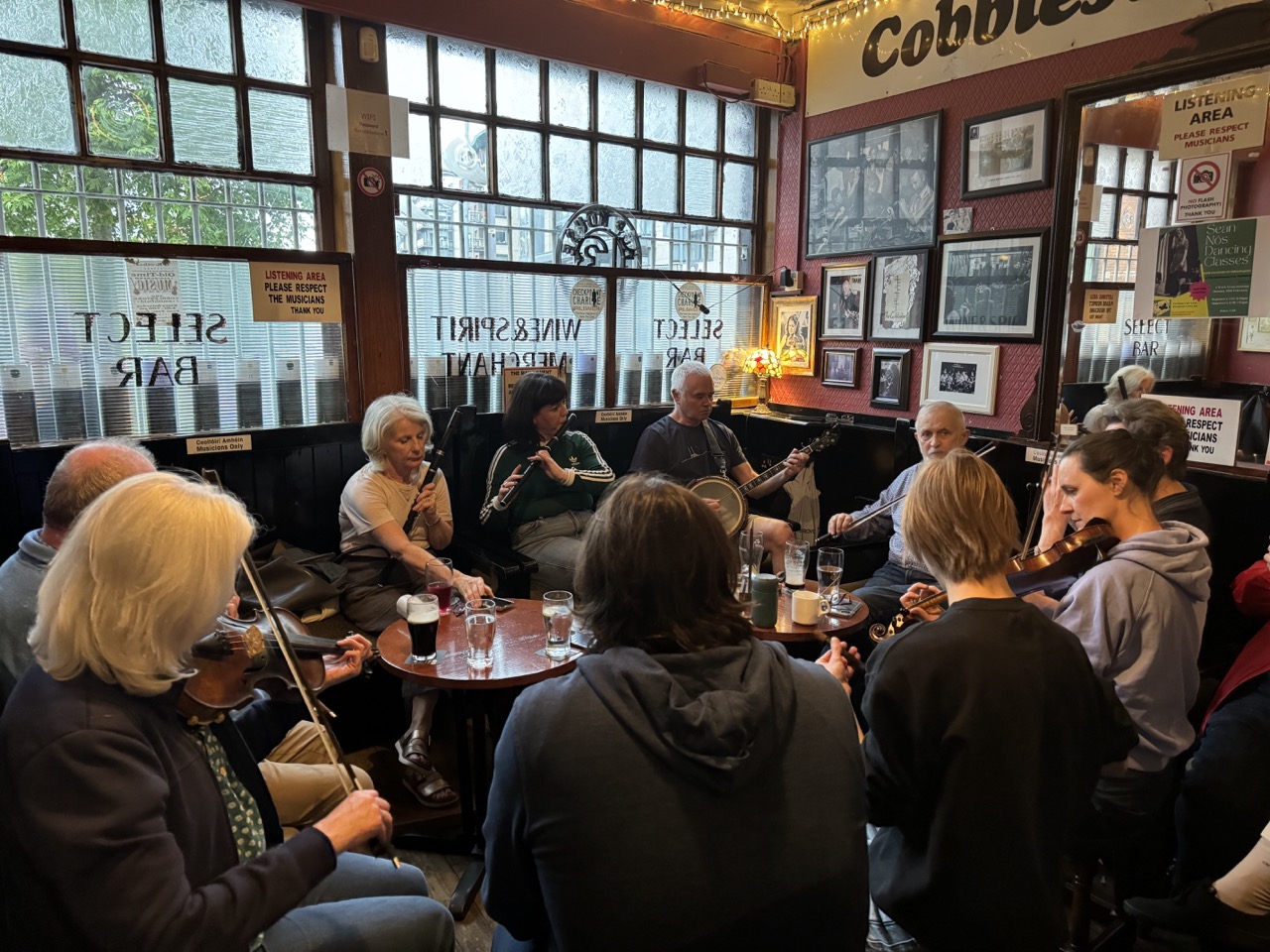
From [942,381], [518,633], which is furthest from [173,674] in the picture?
[942,381]

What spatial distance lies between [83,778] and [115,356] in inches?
105

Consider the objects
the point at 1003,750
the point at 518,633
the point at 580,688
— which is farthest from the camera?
the point at 518,633

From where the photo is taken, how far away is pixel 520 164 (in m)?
4.43

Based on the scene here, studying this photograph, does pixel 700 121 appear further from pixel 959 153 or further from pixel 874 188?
pixel 959 153

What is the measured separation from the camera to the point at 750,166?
5312 millimetres

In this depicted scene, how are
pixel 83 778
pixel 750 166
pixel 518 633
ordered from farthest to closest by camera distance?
pixel 750 166 < pixel 518 633 < pixel 83 778

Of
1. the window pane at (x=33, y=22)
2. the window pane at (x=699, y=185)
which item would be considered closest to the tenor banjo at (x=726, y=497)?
the window pane at (x=699, y=185)

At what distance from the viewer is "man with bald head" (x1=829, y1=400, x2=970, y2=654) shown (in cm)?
313

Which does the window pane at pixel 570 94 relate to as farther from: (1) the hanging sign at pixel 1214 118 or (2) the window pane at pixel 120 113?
(1) the hanging sign at pixel 1214 118

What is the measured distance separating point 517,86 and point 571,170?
1.67 ft

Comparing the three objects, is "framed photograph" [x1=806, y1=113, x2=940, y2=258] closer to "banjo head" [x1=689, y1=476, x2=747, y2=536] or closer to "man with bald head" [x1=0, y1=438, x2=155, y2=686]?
"banjo head" [x1=689, y1=476, x2=747, y2=536]

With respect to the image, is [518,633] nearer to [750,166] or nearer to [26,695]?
[26,695]

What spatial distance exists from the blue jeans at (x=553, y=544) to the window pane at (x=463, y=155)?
185 cm

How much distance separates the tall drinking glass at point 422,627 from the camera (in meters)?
2.14
